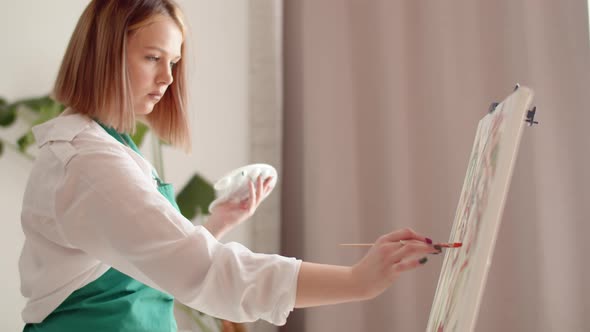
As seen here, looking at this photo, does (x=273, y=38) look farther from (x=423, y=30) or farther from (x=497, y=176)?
(x=497, y=176)

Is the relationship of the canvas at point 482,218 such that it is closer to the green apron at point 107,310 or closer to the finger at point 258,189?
the green apron at point 107,310

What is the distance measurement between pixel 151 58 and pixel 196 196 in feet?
3.82

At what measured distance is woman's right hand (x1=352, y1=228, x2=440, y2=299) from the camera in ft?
2.20

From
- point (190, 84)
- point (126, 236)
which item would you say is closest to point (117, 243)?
point (126, 236)

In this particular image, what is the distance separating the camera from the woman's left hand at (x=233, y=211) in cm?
137

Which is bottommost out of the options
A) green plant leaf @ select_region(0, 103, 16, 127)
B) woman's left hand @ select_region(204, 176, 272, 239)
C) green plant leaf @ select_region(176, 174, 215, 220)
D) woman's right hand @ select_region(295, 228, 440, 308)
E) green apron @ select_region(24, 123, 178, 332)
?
green plant leaf @ select_region(176, 174, 215, 220)

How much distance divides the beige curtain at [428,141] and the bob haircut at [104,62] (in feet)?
3.59

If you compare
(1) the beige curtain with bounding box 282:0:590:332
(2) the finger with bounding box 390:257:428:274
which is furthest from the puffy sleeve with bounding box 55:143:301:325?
(1) the beige curtain with bounding box 282:0:590:332

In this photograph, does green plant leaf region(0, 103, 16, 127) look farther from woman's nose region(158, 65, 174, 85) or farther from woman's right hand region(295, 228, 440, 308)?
woman's right hand region(295, 228, 440, 308)

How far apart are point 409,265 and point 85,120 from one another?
572mm

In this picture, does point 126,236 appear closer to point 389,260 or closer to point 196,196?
point 389,260

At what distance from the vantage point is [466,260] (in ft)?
2.27

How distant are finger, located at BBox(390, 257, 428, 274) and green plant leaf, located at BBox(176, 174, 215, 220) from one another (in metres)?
1.52

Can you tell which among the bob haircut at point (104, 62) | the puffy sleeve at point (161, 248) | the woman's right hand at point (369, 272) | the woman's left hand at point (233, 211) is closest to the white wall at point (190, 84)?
the woman's left hand at point (233, 211)
